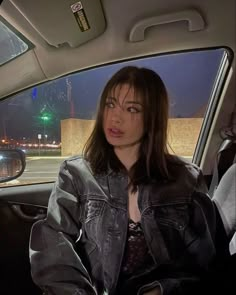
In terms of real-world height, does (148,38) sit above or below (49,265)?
above

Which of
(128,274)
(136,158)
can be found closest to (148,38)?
(136,158)

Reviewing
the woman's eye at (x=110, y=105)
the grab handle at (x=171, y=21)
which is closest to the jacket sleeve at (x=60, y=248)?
the woman's eye at (x=110, y=105)

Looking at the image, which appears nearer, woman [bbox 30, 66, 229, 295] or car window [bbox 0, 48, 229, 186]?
woman [bbox 30, 66, 229, 295]

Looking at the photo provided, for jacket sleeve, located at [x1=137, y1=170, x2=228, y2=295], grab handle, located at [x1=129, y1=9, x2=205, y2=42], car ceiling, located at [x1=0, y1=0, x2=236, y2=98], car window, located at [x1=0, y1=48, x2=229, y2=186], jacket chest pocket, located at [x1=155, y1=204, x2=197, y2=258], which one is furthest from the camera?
car window, located at [x1=0, y1=48, x2=229, y2=186]

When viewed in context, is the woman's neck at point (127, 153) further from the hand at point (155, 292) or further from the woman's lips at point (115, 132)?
the hand at point (155, 292)

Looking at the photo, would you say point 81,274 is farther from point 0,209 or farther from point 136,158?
point 0,209

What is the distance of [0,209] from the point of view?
1.71 meters

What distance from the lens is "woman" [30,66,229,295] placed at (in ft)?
3.71

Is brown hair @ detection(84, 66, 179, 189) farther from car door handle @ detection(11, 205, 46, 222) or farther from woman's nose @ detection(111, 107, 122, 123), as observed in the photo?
car door handle @ detection(11, 205, 46, 222)

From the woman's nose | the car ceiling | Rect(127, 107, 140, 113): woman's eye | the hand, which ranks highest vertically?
the car ceiling

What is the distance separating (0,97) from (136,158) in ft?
1.98

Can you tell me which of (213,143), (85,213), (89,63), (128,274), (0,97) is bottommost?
(128,274)

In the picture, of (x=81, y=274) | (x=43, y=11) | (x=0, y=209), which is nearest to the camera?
(x=81, y=274)

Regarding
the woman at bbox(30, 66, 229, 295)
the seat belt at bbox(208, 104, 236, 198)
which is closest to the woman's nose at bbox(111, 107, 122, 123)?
the woman at bbox(30, 66, 229, 295)
